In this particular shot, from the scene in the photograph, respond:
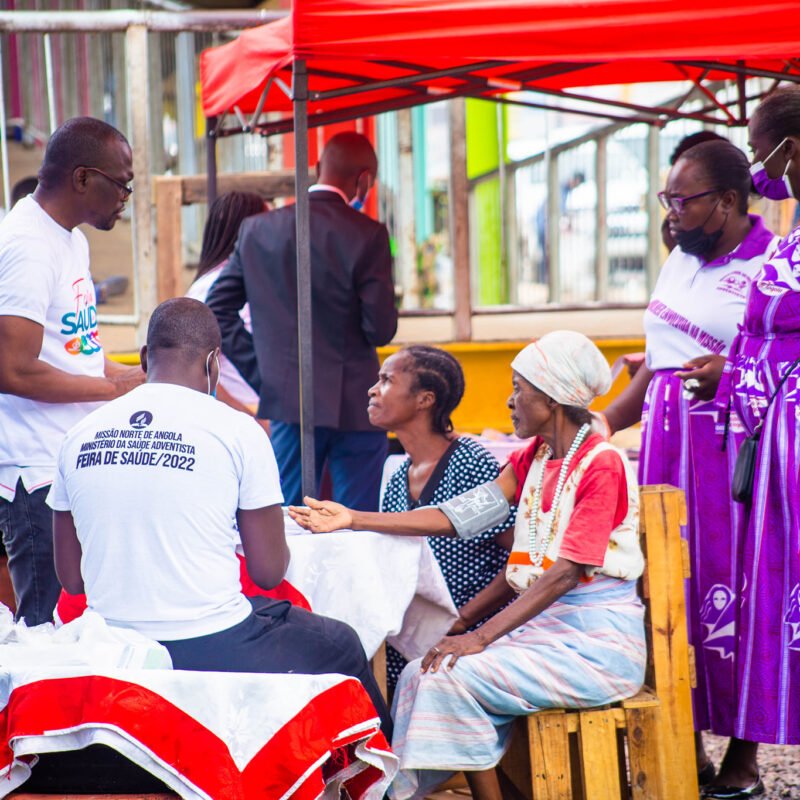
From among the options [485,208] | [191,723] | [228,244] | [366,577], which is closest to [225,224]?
[228,244]

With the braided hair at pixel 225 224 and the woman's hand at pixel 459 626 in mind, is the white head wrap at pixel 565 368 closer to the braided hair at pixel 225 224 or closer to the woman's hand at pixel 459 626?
the woman's hand at pixel 459 626

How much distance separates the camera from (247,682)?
242 cm

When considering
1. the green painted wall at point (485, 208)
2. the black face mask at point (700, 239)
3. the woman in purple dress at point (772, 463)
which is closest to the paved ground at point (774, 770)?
the woman in purple dress at point (772, 463)

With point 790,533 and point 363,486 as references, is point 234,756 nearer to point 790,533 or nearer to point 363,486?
point 790,533

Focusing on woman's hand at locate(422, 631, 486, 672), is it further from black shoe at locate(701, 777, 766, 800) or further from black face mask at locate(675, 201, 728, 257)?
black face mask at locate(675, 201, 728, 257)

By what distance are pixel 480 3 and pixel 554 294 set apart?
6.19 meters

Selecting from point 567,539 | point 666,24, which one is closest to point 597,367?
point 567,539

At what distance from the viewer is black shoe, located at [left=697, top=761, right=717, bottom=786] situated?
3.92 m

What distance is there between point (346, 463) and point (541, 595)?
76.8 inches

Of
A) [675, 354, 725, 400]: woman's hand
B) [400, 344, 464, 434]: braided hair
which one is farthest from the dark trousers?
[675, 354, 725, 400]: woman's hand

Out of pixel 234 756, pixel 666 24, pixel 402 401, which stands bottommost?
pixel 234 756

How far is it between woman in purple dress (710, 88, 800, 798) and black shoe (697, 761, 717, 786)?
0.99ft

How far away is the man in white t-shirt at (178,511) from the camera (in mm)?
2668

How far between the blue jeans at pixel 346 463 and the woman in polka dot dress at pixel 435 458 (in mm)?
1185
